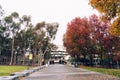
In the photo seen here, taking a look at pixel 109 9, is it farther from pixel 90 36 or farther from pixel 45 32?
pixel 45 32

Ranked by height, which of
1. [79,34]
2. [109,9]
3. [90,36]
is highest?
[79,34]

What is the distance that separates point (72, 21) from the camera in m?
73.8

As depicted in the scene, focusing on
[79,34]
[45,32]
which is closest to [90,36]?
[79,34]

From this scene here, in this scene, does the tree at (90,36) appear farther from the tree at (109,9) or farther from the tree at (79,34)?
the tree at (109,9)

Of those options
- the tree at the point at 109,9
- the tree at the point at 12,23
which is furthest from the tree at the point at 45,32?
the tree at the point at 109,9

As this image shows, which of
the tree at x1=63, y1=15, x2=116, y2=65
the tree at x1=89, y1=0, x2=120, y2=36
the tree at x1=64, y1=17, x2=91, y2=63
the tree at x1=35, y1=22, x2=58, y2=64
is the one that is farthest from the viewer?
the tree at x1=35, y1=22, x2=58, y2=64

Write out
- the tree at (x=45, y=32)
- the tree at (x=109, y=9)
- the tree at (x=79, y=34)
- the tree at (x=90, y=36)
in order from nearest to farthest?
1. the tree at (x=109, y=9)
2. the tree at (x=90, y=36)
3. the tree at (x=79, y=34)
4. the tree at (x=45, y=32)

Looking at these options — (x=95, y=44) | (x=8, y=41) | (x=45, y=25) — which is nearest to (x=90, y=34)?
(x=95, y=44)

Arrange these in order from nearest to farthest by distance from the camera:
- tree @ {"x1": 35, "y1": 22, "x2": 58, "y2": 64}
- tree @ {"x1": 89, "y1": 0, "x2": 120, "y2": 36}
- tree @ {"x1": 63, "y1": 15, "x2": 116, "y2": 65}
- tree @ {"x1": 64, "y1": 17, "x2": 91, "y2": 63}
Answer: tree @ {"x1": 89, "y1": 0, "x2": 120, "y2": 36} < tree @ {"x1": 63, "y1": 15, "x2": 116, "y2": 65} < tree @ {"x1": 64, "y1": 17, "x2": 91, "y2": 63} < tree @ {"x1": 35, "y1": 22, "x2": 58, "y2": 64}

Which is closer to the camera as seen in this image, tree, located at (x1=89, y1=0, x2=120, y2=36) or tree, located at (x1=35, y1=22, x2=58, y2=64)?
tree, located at (x1=89, y1=0, x2=120, y2=36)

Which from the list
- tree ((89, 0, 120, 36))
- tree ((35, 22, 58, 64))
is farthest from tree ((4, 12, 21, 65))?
tree ((89, 0, 120, 36))

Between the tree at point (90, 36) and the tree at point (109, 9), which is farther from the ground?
the tree at point (90, 36)

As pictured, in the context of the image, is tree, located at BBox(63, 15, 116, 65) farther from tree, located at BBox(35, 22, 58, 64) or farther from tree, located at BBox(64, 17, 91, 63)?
tree, located at BBox(35, 22, 58, 64)

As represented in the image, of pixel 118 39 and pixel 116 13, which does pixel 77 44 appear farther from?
pixel 116 13
